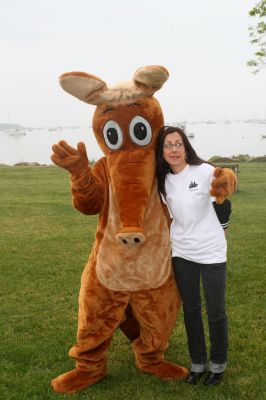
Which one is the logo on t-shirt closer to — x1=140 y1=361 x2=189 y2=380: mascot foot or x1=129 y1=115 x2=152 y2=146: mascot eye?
x1=129 y1=115 x2=152 y2=146: mascot eye

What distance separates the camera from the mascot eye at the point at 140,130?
3.15 meters

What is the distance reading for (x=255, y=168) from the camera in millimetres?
19594

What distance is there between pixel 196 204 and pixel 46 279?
11.2 feet

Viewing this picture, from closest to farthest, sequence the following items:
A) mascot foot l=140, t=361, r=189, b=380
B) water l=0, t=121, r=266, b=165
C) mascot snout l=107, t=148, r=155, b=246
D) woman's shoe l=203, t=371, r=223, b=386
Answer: mascot snout l=107, t=148, r=155, b=246
woman's shoe l=203, t=371, r=223, b=386
mascot foot l=140, t=361, r=189, b=380
water l=0, t=121, r=266, b=165

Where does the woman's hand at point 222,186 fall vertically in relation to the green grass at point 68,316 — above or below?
above

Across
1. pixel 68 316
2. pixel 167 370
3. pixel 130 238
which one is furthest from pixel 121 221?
pixel 68 316

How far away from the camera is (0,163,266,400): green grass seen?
340 centimetres

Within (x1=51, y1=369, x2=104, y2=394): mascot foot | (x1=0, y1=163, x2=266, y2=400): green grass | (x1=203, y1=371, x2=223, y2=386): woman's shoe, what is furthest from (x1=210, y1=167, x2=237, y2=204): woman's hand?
(x1=51, y1=369, x2=104, y2=394): mascot foot

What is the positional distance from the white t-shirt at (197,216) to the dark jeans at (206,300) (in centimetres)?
7

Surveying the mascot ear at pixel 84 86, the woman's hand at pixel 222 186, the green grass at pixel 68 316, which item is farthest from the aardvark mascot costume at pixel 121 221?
the woman's hand at pixel 222 186

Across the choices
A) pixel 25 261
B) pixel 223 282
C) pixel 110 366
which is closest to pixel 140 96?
pixel 223 282

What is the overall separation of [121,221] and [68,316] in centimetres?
202

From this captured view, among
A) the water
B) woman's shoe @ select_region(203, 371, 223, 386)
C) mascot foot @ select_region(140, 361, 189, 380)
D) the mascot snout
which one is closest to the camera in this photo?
the mascot snout

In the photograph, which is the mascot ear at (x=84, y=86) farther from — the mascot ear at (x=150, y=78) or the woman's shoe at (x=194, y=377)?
the woman's shoe at (x=194, y=377)
